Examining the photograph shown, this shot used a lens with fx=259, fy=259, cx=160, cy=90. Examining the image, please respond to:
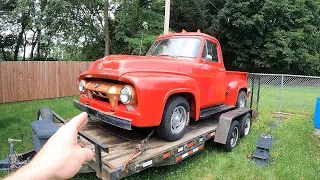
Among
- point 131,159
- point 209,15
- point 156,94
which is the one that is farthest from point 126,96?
point 209,15

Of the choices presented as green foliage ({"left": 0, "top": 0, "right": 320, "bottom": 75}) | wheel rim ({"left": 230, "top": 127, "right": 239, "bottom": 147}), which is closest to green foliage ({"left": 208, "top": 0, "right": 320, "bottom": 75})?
green foliage ({"left": 0, "top": 0, "right": 320, "bottom": 75})

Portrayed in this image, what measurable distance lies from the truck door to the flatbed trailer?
19.6 inches

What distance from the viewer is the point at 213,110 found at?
5.87 metres

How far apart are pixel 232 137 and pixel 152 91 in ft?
9.53

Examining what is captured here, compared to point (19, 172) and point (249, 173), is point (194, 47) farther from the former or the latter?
point (19, 172)

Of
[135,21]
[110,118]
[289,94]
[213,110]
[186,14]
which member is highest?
[186,14]

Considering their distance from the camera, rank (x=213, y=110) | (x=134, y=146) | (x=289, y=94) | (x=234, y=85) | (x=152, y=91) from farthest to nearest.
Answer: (x=289, y=94) < (x=234, y=85) < (x=213, y=110) < (x=134, y=146) < (x=152, y=91)

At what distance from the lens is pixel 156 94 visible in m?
3.91

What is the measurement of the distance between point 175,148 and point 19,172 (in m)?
3.33

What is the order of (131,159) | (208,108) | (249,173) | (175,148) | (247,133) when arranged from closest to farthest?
(131,159) < (175,148) < (249,173) < (208,108) < (247,133)

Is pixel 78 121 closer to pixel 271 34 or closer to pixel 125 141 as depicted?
pixel 125 141

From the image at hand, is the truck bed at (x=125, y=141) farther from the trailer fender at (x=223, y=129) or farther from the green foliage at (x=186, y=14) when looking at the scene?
the green foliage at (x=186, y=14)

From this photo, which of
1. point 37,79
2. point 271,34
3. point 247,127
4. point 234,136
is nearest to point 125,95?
point 234,136

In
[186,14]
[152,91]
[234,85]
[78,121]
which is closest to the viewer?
[78,121]
